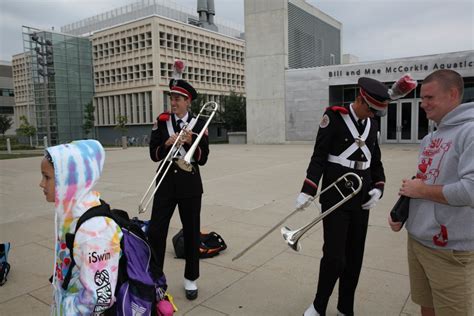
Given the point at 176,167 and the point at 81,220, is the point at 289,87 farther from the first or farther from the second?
the point at 81,220

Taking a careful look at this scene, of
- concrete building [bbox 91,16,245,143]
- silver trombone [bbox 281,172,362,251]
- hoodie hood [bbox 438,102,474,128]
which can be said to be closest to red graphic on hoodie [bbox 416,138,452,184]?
hoodie hood [bbox 438,102,474,128]

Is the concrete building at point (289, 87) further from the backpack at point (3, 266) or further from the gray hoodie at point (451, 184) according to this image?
the backpack at point (3, 266)

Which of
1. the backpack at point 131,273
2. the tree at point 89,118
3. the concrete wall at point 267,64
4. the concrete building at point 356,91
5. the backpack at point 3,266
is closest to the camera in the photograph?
the backpack at point 131,273

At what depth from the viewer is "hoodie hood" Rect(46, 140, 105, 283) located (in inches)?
65.6

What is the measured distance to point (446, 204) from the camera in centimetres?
204

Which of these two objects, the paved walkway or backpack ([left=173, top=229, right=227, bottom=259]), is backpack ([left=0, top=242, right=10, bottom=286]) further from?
backpack ([left=173, top=229, right=227, bottom=259])

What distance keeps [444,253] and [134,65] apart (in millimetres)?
50828

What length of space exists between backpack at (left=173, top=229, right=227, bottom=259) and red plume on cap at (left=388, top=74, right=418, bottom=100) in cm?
291

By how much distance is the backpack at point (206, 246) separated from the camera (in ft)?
15.1

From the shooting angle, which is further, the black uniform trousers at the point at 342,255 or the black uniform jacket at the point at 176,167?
the black uniform jacket at the point at 176,167

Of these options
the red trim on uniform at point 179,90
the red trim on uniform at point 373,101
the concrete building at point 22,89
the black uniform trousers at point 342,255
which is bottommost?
the black uniform trousers at point 342,255

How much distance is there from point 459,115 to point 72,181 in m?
2.13

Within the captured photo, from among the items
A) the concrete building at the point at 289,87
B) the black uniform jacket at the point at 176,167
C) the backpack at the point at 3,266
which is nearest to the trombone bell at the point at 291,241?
the black uniform jacket at the point at 176,167

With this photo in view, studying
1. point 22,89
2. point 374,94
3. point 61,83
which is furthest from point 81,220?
point 22,89
